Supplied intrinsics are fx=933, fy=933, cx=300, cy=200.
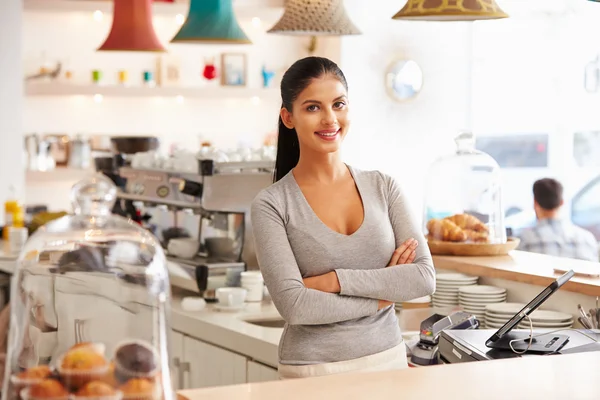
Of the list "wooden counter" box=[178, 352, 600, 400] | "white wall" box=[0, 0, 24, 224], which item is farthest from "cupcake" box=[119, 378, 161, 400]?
"white wall" box=[0, 0, 24, 224]

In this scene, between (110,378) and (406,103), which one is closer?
(110,378)

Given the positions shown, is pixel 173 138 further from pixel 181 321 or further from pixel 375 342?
pixel 375 342

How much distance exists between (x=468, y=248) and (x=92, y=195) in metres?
2.58

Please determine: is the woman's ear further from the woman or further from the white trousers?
the white trousers

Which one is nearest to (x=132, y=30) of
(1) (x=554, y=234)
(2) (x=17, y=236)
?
(2) (x=17, y=236)

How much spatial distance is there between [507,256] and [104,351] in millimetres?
2702

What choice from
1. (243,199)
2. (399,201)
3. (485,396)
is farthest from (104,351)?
(243,199)

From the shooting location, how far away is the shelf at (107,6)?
7.17 metres

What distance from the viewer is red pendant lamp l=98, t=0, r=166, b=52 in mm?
4488

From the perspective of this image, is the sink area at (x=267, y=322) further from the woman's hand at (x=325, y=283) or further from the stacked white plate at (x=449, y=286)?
the woman's hand at (x=325, y=283)

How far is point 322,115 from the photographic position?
2.48m

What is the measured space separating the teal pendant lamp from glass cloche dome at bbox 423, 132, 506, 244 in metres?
1.11

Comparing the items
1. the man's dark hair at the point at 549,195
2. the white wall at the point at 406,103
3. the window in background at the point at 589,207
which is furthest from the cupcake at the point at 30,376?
the window in background at the point at 589,207

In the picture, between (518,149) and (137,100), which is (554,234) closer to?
(518,149)
